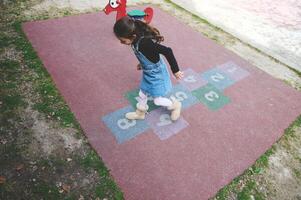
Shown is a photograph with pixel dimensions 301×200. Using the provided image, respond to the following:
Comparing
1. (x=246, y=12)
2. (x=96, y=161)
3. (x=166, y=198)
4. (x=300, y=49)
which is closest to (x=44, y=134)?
(x=96, y=161)

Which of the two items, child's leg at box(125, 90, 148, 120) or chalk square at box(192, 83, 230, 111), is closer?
child's leg at box(125, 90, 148, 120)

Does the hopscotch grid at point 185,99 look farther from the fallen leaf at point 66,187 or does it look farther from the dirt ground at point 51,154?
the fallen leaf at point 66,187

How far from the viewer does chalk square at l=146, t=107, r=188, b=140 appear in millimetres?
3445

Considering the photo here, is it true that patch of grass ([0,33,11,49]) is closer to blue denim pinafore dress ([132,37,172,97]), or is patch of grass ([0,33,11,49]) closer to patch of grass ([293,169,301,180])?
blue denim pinafore dress ([132,37,172,97])

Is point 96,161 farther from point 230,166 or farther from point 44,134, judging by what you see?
point 230,166

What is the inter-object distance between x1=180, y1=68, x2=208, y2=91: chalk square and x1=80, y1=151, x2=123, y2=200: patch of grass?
6.30 ft

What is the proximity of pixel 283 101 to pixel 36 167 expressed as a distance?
3.75m

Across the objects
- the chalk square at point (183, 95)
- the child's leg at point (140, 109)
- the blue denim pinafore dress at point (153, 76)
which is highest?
the blue denim pinafore dress at point (153, 76)

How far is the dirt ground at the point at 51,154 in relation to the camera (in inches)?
107

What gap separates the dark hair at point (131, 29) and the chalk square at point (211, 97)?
5.00 feet

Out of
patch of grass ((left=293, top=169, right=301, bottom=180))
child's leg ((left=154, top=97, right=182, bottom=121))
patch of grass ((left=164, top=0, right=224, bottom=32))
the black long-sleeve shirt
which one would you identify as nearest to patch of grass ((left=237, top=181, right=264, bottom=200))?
patch of grass ((left=293, top=169, right=301, bottom=180))

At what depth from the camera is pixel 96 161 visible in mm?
2986

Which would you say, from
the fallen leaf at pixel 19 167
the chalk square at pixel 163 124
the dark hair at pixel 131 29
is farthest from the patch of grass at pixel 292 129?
the fallen leaf at pixel 19 167

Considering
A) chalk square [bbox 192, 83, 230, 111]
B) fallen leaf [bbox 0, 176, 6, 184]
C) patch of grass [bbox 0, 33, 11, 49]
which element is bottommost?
fallen leaf [bbox 0, 176, 6, 184]
